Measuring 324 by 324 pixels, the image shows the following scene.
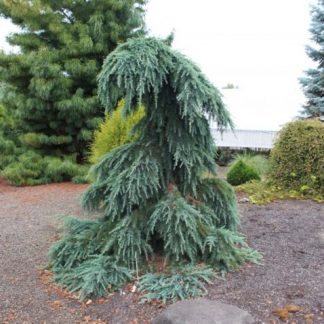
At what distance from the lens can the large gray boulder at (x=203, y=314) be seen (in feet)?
7.79

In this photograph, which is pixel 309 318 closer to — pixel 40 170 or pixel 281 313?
pixel 281 313

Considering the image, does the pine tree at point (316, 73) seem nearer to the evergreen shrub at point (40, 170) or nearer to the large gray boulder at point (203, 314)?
the evergreen shrub at point (40, 170)

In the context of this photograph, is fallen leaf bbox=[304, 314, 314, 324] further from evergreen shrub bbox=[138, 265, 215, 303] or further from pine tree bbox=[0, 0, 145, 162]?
pine tree bbox=[0, 0, 145, 162]

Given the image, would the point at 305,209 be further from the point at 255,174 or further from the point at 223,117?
the point at 223,117

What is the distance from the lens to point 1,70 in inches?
308

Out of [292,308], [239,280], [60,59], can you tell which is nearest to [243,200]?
[239,280]

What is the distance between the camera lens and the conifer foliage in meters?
2.93

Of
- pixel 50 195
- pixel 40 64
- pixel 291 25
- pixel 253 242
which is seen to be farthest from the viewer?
pixel 291 25

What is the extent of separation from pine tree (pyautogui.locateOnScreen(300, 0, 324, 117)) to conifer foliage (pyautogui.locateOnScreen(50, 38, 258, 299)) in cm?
771

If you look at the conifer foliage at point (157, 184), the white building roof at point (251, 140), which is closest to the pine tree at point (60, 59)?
the white building roof at point (251, 140)

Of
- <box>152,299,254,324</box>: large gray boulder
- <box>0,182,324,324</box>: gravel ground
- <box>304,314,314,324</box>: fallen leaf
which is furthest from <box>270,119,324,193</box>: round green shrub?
<box>152,299,254,324</box>: large gray boulder

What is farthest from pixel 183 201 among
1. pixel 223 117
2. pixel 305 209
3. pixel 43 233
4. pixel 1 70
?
pixel 1 70

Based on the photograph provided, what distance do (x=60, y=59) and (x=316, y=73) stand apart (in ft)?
22.0

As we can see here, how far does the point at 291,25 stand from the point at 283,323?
11.0m
